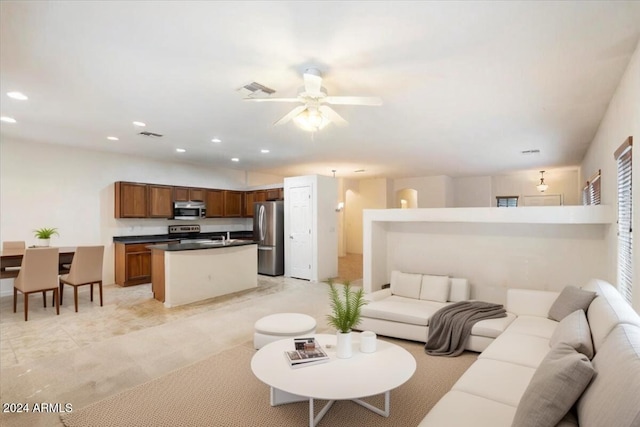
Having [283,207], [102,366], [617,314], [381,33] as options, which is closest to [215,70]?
[381,33]

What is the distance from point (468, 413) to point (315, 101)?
2535 millimetres

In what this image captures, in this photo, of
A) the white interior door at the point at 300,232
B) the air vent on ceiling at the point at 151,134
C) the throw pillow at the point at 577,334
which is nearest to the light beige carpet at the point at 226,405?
the throw pillow at the point at 577,334

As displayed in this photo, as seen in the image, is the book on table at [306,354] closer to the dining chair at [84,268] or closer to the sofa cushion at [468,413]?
the sofa cushion at [468,413]

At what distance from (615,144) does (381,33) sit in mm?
3008

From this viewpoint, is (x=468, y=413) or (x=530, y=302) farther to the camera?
(x=530, y=302)

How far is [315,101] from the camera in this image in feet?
9.66

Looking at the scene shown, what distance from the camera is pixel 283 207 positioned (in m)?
7.55

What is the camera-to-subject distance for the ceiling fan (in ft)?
8.86

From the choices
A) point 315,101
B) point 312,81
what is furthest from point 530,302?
point 312,81

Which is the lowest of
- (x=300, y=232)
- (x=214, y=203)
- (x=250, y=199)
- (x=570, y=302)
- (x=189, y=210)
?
(x=570, y=302)

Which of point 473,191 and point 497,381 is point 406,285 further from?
point 473,191

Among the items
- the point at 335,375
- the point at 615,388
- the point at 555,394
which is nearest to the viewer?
the point at 615,388

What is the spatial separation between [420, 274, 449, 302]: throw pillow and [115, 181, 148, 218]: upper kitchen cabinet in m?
5.64

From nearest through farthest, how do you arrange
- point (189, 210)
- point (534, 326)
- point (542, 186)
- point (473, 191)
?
1. point (534, 326)
2. point (189, 210)
3. point (542, 186)
4. point (473, 191)
